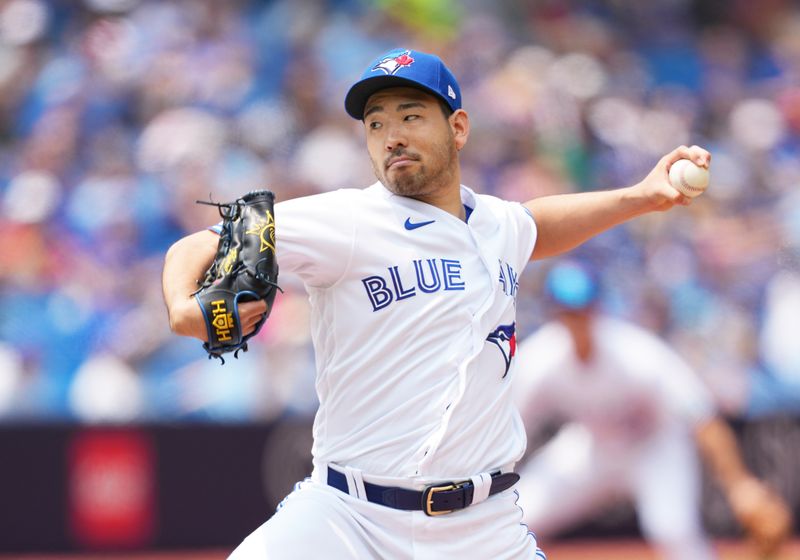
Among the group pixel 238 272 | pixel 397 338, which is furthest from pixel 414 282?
pixel 238 272

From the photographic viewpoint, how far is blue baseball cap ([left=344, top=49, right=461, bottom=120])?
3789 millimetres

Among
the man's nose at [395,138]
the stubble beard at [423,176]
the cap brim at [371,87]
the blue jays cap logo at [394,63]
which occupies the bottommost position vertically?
the stubble beard at [423,176]

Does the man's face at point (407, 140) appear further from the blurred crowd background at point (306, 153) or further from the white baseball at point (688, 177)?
the blurred crowd background at point (306, 153)

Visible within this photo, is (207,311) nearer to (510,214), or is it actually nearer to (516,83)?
(510,214)

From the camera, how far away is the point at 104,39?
1162 cm

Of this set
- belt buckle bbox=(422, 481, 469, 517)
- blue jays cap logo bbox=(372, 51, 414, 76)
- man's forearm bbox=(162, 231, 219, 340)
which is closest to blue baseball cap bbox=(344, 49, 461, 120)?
blue jays cap logo bbox=(372, 51, 414, 76)

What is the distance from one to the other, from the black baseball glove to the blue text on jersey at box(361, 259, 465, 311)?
48cm

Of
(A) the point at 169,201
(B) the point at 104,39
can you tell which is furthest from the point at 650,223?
(B) the point at 104,39

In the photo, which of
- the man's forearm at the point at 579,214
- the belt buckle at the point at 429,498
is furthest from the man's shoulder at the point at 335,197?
the belt buckle at the point at 429,498

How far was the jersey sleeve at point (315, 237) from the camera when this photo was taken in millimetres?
3590

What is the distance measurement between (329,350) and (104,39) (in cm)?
862

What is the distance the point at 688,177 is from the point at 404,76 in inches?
40.9

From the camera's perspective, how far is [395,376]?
368 cm

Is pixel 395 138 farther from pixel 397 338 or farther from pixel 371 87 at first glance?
pixel 397 338
